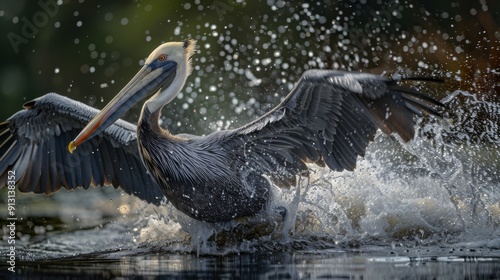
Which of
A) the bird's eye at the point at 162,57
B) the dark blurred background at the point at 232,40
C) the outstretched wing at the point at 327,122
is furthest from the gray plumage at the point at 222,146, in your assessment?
the dark blurred background at the point at 232,40

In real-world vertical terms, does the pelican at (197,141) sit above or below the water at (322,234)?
above

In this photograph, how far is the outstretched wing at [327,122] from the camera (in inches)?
239

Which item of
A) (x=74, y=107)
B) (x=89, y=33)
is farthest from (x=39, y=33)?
(x=74, y=107)

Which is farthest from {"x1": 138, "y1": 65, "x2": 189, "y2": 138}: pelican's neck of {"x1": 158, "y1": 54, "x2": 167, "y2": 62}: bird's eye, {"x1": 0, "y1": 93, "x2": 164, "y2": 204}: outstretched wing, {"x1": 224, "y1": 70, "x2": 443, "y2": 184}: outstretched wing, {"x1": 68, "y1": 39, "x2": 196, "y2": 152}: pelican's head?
{"x1": 0, "y1": 93, "x2": 164, "y2": 204}: outstretched wing

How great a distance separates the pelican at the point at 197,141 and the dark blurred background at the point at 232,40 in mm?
4987

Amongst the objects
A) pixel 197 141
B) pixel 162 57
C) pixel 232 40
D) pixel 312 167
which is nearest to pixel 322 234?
pixel 312 167

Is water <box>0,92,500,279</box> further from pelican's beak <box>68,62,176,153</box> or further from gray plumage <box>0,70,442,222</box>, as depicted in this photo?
pelican's beak <box>68,62,176,153</box>

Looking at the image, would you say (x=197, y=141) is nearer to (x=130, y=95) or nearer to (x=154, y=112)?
(x=154, y=112)

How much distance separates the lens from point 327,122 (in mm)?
6375

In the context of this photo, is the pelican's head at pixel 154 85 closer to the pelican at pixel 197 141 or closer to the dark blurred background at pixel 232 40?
the pelican at pixel 197 141

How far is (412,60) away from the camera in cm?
1273

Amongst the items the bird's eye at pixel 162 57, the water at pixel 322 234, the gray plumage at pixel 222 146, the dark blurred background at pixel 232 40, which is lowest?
the water at pixel 322 234

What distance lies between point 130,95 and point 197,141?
23.0 inches

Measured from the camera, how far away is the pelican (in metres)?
6.18
